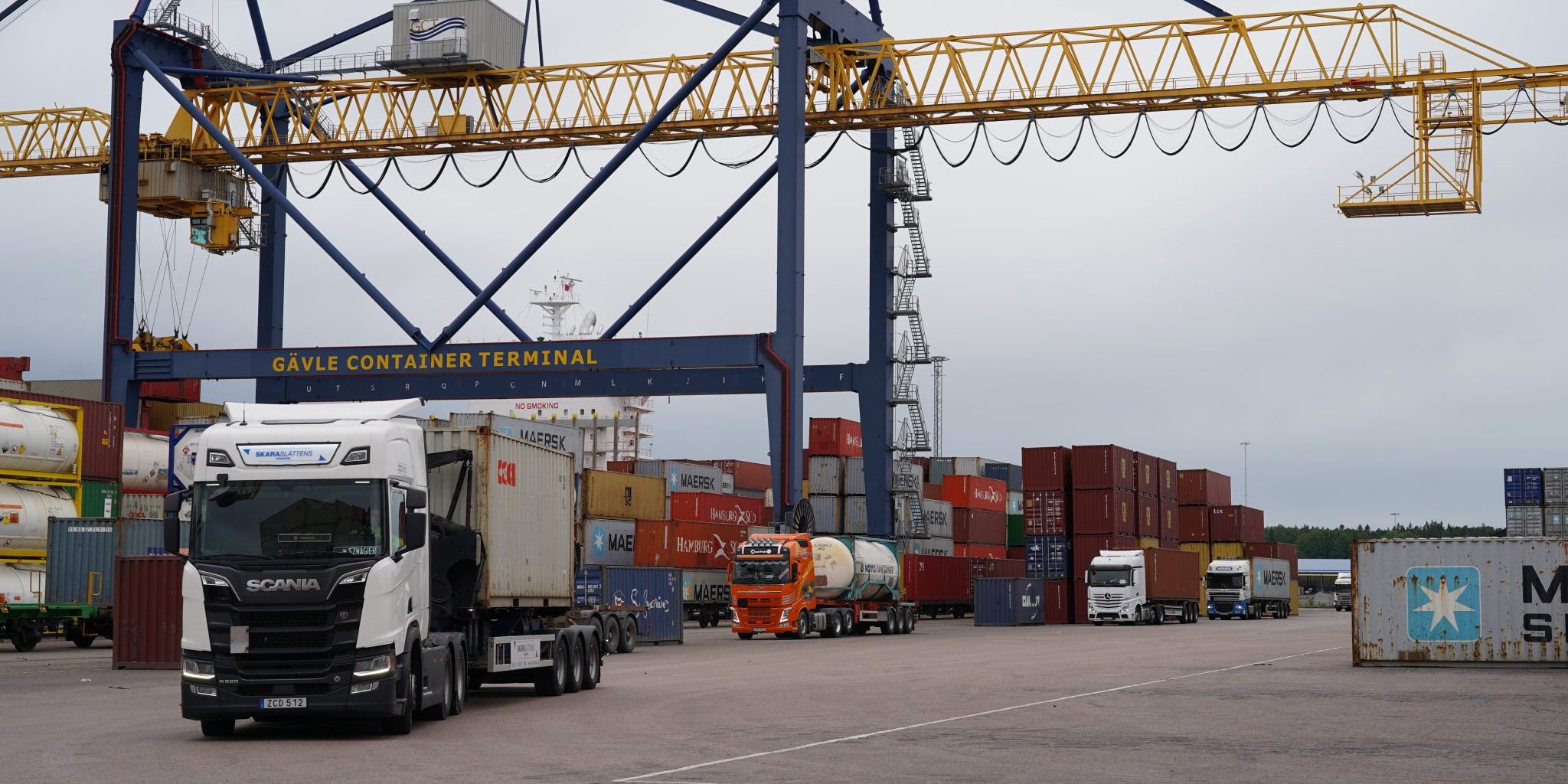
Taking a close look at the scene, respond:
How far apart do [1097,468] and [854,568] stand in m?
15.3

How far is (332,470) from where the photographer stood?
15438 millimetres

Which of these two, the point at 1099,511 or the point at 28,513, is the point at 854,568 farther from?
the point at 28,513

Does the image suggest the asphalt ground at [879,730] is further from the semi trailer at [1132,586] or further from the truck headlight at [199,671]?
the semi trailer at [1132,586]

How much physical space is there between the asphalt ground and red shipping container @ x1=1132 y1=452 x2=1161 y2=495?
33.3 meters

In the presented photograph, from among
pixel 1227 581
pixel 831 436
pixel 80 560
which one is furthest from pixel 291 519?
pixel 1227 581

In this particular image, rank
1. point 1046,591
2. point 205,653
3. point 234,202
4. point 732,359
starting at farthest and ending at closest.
Answer: point 1046,591 → point 234,202 → point 732,359 → point 205,653

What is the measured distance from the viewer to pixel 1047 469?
58.8 m

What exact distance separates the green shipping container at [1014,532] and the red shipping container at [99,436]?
47382mm

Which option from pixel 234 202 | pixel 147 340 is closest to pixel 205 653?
pixel 147 340

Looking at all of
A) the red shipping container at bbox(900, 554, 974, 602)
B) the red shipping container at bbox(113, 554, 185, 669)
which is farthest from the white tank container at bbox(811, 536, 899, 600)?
the red shipping container at bbox(113, 554, 185, 669)

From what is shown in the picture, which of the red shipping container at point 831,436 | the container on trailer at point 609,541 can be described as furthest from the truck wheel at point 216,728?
the red shipping container at point 831,436

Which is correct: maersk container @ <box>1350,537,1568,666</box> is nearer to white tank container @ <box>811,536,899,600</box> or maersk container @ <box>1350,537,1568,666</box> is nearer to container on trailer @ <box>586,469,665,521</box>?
white tank container @ <box>811,536,899,600</box>

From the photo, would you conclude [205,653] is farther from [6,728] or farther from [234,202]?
[234,202]

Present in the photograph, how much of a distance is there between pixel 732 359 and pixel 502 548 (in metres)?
22.6
